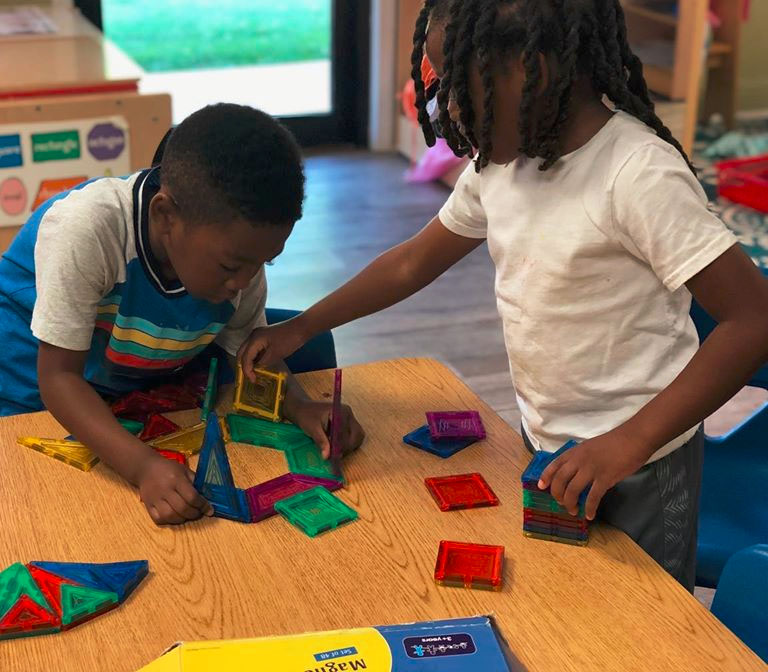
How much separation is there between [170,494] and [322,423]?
0.23 m

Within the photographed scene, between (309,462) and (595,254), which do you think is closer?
(595,254)

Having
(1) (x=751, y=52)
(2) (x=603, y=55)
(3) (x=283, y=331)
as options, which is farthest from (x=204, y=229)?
(1) (x=751, y=52)

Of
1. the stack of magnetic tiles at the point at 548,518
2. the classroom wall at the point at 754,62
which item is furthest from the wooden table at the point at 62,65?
the classroom wall at the point at 754,62

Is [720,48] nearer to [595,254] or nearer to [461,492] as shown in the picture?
[595,254]

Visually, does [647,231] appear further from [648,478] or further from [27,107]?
[27,107]

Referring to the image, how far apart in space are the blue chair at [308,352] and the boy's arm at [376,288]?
146mm

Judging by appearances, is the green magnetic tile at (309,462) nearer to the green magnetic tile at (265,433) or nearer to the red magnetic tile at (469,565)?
the green magnetic tile at (265,433)

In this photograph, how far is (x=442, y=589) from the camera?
1.02 metres

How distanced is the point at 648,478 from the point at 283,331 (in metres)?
0.51

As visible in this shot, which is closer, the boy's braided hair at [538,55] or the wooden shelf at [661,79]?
the boy's braided hair at [538,55]

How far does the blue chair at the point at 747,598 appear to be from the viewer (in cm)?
104

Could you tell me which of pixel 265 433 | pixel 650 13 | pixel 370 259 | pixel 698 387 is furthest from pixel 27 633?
pixel 650 13

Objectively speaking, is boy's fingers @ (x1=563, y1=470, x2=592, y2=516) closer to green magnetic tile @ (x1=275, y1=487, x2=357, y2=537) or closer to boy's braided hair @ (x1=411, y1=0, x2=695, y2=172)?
green magnetic tile @ (x1=275, y1=487, x2=357, y2=537)

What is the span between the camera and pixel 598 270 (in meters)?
1.16
